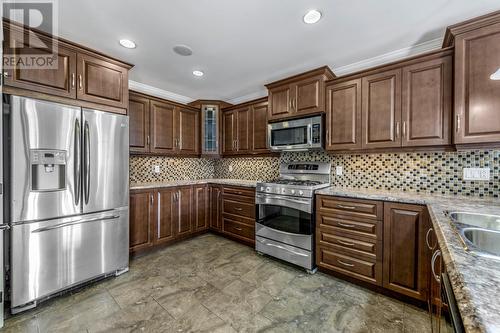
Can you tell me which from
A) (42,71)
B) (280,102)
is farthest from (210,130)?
(42,71)

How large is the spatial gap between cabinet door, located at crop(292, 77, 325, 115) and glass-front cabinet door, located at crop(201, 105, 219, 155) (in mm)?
1648

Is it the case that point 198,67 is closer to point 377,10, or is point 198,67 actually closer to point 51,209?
point 377,10

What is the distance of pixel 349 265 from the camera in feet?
7.02

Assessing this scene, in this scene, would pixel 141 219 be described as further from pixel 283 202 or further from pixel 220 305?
pixel 283 202

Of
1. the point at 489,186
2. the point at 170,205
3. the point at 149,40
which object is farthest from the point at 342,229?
the point at 149,40

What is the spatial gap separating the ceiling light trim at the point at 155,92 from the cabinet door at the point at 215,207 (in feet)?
5.99

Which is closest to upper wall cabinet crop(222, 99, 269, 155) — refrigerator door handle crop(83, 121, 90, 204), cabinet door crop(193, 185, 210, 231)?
cabinet door crop(193, 185, 210, 231)

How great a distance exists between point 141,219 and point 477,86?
3717mm

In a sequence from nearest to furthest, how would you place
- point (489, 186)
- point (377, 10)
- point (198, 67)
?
point (377, 10)
point (489, 186)
point (198, 67)

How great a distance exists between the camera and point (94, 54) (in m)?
2.13

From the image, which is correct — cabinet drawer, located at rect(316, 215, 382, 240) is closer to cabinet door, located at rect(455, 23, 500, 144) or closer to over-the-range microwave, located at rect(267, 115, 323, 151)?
over-the-range microwave, located at rect(267, 115, 323, 151)

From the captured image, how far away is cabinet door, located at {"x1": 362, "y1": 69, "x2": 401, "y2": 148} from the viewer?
2141mm

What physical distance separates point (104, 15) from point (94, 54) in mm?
477

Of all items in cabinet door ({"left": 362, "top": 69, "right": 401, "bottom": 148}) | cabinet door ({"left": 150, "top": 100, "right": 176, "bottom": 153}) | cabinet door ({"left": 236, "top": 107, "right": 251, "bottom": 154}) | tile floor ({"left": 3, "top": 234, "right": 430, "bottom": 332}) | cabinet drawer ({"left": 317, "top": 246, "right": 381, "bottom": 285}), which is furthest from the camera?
cabinet door ({"left": 236, "top": 107, "right": 251, "bottom": 154})
